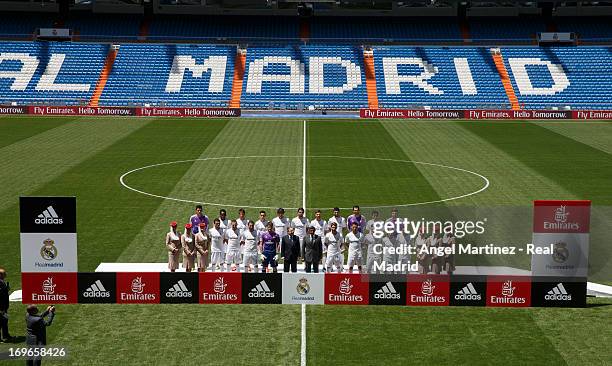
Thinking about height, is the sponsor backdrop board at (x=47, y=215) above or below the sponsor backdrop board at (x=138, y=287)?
above

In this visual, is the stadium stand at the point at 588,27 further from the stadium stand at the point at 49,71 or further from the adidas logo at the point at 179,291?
the adidas logo at the point at 179,291

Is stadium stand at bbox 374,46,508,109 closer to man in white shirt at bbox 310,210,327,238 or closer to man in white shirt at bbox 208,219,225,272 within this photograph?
man in white shirt at bbox 310,210,327,238

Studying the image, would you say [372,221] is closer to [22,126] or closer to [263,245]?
[263,245]

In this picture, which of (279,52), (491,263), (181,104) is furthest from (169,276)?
(279,52)

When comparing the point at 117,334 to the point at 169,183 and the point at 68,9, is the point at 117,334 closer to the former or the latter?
the point at 169,183

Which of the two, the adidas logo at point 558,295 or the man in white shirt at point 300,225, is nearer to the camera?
the adidas logo at point 558,295

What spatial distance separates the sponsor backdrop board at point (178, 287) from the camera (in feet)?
57.3

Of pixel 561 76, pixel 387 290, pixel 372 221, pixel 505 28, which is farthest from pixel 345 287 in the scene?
pixel 505 28

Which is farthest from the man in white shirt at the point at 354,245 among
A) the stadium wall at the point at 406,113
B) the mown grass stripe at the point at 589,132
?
the stadium wall at the point at 406,113

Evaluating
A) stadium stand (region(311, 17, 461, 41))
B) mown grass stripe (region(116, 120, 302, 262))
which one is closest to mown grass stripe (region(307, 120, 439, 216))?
mown grass stripe (region(116, 120, 302, 262))

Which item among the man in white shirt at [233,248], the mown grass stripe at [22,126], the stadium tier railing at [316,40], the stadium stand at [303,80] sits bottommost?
the man in white shirt at [233,248]

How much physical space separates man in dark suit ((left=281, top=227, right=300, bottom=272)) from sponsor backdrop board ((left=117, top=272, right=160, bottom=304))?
3.26 metres

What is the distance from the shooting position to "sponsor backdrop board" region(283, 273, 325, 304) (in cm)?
1744

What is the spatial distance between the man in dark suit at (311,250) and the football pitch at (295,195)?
1.37m
